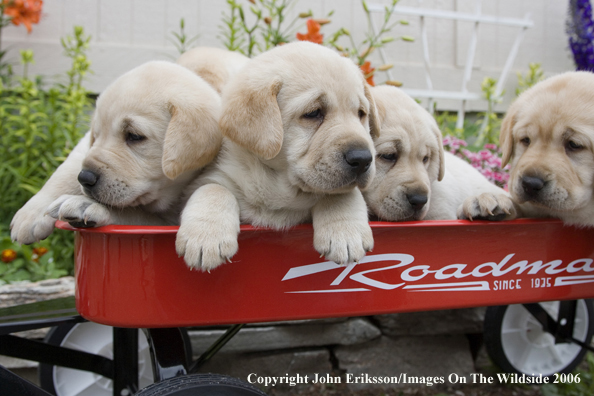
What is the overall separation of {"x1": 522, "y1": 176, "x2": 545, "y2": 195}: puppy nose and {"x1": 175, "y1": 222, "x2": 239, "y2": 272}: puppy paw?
1242mm

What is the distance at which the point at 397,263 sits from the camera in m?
1.80

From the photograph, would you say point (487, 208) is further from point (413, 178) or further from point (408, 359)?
point (408, 359)

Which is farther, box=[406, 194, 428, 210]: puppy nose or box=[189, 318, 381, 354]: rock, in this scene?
box=[189, 318, 381, 354]: rock

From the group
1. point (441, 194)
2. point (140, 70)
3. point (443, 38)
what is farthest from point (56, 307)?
point (443, 38)

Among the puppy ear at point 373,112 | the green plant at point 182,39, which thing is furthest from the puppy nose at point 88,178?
the green plant at point 182,39

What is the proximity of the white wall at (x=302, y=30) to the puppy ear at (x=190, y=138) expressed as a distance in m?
3.34

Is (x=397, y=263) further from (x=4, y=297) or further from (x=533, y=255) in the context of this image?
(x=4, y=297)

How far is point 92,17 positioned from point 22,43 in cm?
70

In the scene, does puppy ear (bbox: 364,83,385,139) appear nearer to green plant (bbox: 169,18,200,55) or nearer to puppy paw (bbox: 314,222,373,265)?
puppy paw (bbox: 314,222,373,265)

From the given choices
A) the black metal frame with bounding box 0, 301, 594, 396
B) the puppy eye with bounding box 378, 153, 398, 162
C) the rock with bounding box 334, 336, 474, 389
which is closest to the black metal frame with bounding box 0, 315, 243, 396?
the black metal frame with bounding box 0, 301, 594, 396

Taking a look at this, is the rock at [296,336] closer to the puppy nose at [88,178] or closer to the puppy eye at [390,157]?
the puppy eye at [390,157]

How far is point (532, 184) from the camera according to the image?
1946mm

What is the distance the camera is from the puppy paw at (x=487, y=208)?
1.91 meters

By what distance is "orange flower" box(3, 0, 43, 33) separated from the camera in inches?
167
